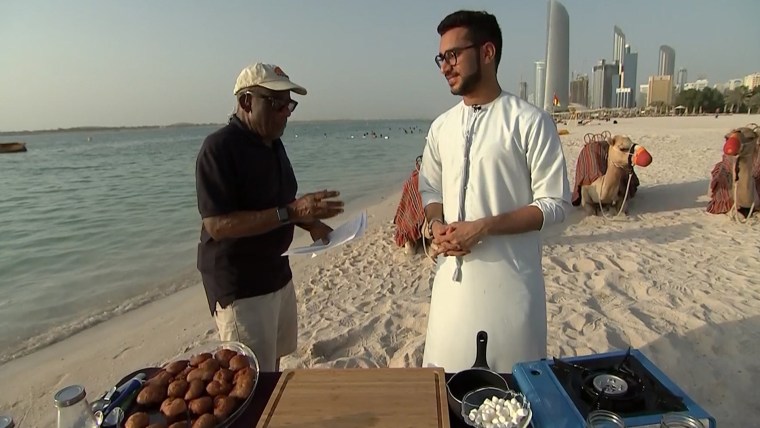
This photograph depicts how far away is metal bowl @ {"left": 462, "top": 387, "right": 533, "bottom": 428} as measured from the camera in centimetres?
121

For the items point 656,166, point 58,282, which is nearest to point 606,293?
point 58,282

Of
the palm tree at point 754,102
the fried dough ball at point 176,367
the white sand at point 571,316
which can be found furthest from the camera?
the palm tree at point 754,102

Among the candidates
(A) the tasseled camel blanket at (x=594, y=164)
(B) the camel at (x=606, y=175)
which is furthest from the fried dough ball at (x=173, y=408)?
(A) the tasseled camel blanket at (x=594, y=164)

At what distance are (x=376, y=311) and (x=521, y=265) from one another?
318cm

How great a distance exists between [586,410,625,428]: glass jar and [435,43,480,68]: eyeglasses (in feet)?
4.51

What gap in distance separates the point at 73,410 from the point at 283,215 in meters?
1.25

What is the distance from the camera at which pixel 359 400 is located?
4.36ft

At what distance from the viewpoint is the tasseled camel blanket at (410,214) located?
6535mm

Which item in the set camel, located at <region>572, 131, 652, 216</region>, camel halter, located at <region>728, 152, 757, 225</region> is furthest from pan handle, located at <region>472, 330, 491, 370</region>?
camel halter, located at <region>728, 152, 757, 225</region>

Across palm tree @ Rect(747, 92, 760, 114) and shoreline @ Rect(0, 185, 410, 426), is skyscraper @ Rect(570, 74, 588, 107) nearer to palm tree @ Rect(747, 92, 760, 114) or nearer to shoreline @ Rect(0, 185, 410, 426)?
palm tree @ Rect(747, 92, 760, 114)

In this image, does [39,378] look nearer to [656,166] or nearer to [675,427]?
[675,427]

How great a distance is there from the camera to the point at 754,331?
377 cm

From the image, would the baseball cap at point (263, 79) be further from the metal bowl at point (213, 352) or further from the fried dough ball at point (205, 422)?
the fried dough ball at point (205, 422)

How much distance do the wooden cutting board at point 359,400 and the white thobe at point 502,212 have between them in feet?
1.73
